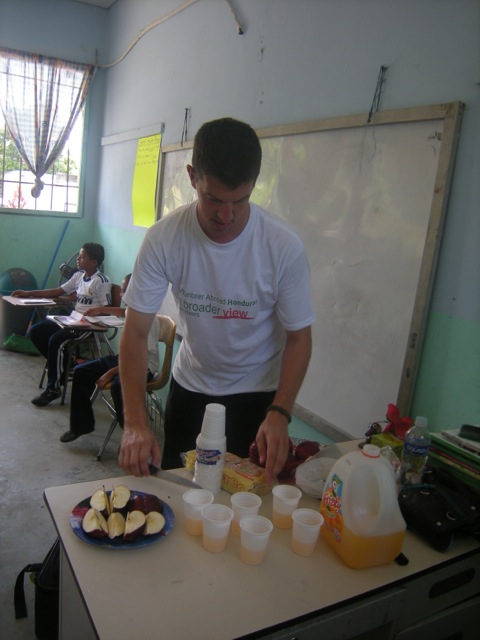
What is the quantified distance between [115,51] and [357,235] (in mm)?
3917

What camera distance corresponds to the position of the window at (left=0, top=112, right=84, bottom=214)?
494cm

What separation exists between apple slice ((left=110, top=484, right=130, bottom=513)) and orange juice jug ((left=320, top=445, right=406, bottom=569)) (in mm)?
445

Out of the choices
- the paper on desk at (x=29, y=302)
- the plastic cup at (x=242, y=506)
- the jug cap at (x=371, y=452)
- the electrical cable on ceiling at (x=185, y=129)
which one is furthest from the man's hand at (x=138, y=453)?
the paper on desk at (x=29, y=302)

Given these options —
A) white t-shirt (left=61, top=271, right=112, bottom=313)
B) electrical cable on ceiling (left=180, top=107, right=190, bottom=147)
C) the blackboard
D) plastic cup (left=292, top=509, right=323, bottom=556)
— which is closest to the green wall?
the blackboard

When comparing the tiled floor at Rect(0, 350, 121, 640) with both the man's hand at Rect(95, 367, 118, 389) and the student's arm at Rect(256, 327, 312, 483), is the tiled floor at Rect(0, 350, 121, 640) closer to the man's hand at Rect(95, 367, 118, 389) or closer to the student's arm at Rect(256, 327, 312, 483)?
the man's hand at Rect(95, 367, 118, 389)

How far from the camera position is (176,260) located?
140 centimetres

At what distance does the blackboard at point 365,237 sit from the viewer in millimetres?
1621

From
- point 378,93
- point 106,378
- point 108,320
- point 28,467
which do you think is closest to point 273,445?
point 378,93

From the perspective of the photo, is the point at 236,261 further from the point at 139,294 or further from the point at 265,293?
the point at 139,294

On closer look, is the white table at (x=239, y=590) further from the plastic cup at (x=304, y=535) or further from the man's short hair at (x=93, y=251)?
the man's short hair at (x=93, y=251)

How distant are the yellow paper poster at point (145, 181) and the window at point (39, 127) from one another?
4.65 ft

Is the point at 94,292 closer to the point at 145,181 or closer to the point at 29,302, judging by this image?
the point at 29,302

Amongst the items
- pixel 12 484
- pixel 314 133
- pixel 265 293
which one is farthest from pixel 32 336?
pixel 265 293

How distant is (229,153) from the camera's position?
3.71 ft
